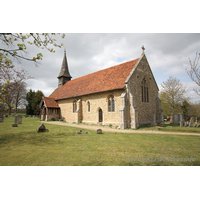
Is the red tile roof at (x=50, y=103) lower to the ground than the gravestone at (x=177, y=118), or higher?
higher

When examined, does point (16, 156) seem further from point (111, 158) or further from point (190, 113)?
point (190, 113)

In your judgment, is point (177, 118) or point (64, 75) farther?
point (64, 75)

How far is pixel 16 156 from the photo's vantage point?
5.01m

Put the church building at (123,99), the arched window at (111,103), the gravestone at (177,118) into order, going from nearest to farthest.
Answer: the church building at (123,99), the arched window at (111,103), the gravestone at (177,118)

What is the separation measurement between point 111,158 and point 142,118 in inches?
488

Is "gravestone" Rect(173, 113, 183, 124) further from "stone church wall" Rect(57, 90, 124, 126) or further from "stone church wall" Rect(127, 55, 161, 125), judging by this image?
"stone church wall" Rect(57, 90, 124, 126)

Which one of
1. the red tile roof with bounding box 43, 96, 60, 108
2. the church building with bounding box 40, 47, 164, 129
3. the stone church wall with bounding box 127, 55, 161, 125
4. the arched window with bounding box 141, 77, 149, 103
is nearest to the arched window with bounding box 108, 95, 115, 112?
the church building with bounding box 40, 47, 164, 129

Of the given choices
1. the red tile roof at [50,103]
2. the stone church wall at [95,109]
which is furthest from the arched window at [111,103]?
the red tile roof at [50,103]

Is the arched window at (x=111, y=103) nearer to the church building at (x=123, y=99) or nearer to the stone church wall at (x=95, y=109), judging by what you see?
the church building at (x=123, y=99)

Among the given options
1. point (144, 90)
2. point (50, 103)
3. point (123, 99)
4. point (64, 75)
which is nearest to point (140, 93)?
point (144, 90)

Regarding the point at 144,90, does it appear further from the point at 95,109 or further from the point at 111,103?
the point at 95,109

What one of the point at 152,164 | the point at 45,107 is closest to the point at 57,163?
the point at 152,164

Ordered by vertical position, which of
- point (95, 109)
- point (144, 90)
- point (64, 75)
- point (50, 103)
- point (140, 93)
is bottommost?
point (95, 109)

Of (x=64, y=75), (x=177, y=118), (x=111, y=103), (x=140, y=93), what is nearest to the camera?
(x=111, y=103)
